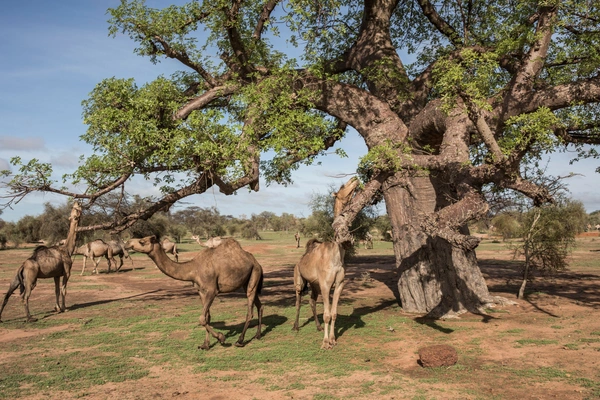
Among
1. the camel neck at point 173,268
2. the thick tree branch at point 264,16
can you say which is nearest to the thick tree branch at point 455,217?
the camel neck at point 173,268

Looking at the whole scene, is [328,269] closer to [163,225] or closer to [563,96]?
[563,96]

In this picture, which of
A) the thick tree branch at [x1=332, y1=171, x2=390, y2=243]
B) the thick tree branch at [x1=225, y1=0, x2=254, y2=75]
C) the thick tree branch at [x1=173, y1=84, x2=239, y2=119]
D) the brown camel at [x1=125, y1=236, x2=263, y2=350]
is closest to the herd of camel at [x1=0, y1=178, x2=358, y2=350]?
the brown camel at [x1=125, y1=236, x2=263, y2=350]

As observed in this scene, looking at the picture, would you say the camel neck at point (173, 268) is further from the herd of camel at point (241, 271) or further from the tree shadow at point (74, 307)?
the tree shadow at point (74, 307)

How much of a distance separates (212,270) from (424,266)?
5.93 meters

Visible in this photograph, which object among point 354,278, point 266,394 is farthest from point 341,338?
point 354,278

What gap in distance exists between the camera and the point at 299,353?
29.1 ft

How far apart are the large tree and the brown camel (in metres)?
1.97

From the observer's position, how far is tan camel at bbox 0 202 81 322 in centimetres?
1257

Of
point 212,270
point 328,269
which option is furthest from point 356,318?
point 212,270

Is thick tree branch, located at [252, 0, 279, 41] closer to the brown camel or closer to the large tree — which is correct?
the large tree

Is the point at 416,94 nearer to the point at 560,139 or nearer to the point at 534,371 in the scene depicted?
the point at 560,139

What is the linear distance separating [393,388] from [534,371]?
2441mm

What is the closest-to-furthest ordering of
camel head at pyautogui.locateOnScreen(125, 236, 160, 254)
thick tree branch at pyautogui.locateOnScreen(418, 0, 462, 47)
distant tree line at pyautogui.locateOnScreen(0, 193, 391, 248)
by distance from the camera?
camel head at pyautogui.locateOnScreen(125, 236, 160, 254)
thick tree branch at pyautogui.locateOnScreen(418, 0, 462, 47)
distant tree line at pyautogui.locateOnScreen(0, 193, 391, 248)

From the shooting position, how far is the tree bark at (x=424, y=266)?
12352 mm
